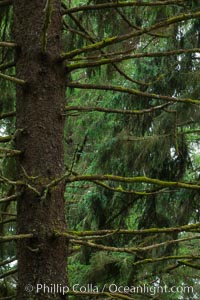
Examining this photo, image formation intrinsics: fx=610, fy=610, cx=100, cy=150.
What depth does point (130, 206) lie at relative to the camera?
842 cm

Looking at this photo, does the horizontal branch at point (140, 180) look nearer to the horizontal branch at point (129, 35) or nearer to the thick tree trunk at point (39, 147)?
the thick tree trunk at point (39, 147)

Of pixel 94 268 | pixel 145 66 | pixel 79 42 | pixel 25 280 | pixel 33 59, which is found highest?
pixel 145 66

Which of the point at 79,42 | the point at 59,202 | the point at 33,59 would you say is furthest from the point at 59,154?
the point at 79,42

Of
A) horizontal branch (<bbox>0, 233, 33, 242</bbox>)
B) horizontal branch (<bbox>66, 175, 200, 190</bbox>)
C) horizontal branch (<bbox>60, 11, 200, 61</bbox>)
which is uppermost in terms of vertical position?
horizontal branch (<bbox>60, 11, 200, 61</bbox>)

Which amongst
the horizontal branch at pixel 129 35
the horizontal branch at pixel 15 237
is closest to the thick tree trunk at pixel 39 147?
the horizontal branch at pixel 15 237

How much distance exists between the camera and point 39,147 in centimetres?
332

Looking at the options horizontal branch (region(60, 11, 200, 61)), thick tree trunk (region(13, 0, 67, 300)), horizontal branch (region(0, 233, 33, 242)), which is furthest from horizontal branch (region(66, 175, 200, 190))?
horizontal branch (region(60, 11, 200, 61))

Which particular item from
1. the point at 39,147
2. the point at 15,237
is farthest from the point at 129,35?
the point at 15,237

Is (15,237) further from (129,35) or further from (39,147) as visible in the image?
(129,35)

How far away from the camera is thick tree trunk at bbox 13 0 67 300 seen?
313cm

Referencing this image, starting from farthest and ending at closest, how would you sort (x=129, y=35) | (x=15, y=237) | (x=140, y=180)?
1. (x=140, y=180)
2. (x=129, y=35)
3. (x=15, y=237)

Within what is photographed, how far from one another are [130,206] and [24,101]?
203 inches

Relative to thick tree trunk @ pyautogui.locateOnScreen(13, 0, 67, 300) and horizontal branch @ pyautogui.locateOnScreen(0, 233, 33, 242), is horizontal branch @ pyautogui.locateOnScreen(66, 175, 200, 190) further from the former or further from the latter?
horizontal branch @ pyautogui.locateOnScreen(0, 233, 33, 242)

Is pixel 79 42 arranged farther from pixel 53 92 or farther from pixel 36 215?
pixel 36 215
